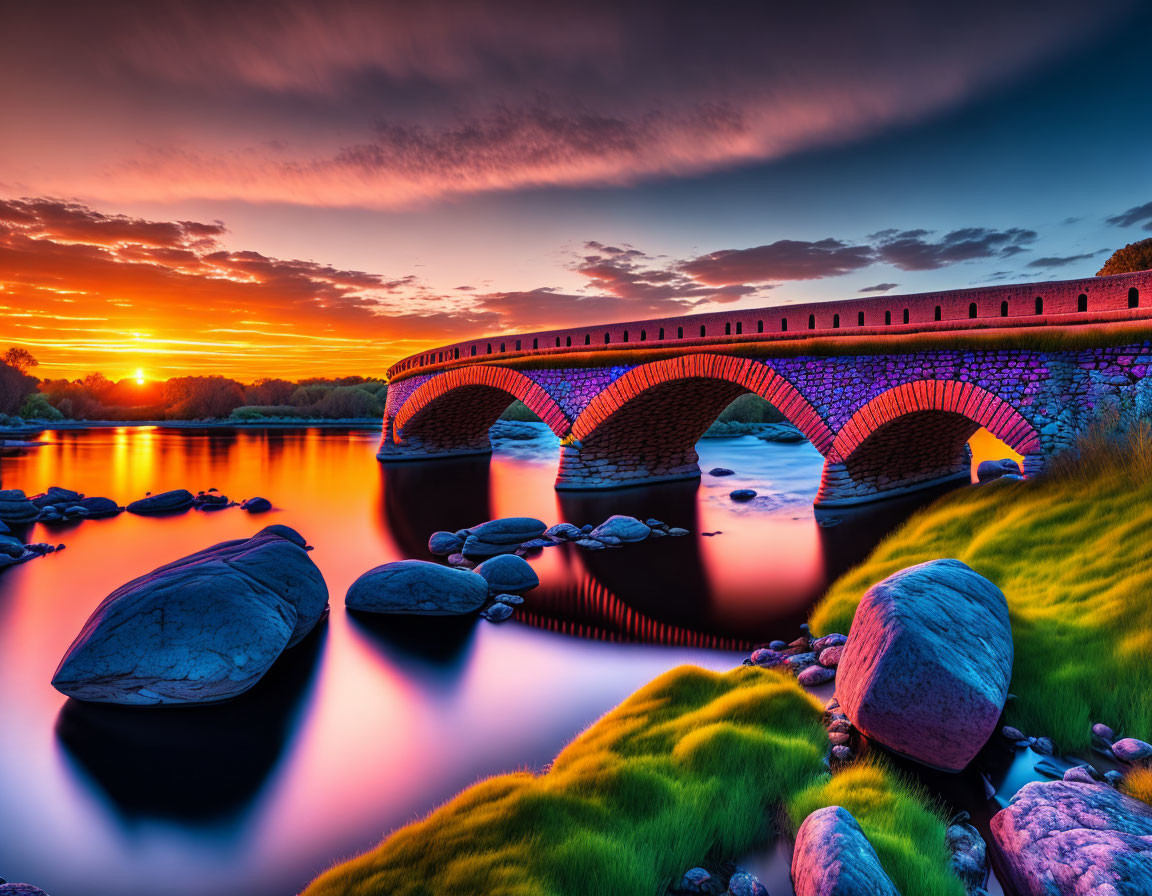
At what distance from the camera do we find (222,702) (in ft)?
18.1

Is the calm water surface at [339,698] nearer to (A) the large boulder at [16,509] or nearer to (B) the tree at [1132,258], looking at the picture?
(A) the large boulder at [16,509]

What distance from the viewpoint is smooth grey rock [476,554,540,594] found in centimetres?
888

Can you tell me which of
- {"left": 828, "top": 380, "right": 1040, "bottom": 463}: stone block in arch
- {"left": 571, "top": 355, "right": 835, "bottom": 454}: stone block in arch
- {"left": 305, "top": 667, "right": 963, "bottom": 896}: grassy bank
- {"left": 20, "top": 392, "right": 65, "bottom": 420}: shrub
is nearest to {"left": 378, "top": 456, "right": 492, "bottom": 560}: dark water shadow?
{"left": 571, "top": 355, "right": 835, "bottom": 454}: stone block in arch

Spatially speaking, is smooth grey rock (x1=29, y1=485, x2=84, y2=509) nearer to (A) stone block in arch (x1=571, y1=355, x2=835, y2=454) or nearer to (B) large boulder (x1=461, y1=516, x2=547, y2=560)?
(B) large boulder (x1=461, y1=516, x2=547, y2=560)

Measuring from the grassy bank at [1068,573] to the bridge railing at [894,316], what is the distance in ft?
12.1

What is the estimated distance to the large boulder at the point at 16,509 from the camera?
14172 millimetres

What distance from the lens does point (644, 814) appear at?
3363 millimetres

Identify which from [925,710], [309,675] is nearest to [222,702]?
[309,675]

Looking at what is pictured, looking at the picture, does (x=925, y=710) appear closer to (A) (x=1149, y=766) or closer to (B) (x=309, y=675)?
(A) (x=1149, y=766)

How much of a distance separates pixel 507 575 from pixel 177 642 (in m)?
4.42

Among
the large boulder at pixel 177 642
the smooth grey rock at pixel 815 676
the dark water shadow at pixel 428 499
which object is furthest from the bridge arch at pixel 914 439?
the large boulder at pixel 177 642

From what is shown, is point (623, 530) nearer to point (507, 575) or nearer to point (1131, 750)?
point (507, 575)

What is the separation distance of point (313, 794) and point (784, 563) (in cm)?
820

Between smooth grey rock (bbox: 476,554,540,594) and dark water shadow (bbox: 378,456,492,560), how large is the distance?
240 centimetres
